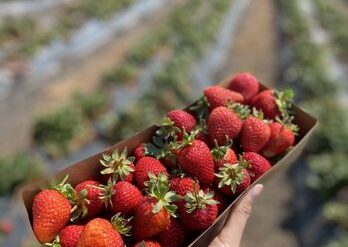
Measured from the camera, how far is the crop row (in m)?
5.29

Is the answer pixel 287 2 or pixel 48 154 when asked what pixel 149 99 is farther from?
pixel 287 2

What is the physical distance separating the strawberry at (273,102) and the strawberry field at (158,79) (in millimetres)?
2474

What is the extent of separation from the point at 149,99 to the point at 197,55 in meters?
2.23

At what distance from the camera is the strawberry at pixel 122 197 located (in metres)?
1.91

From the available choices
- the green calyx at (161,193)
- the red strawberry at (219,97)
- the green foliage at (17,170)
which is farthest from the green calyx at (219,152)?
the green foliage at (17,170)

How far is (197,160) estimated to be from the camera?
199 cm

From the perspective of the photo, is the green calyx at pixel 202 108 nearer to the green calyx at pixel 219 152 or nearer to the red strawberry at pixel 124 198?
the green calyx at pixel 219 152

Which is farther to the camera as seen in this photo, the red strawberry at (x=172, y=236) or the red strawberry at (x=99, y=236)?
the red strawberry at (x=172, y=236)

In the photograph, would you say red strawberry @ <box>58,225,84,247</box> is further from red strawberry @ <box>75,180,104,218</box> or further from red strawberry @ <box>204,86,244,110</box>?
red strawberry @ <box>204,86,244,110</box>

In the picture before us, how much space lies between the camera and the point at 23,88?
726 centimetres

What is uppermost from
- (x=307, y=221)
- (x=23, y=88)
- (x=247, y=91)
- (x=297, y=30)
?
(x=247, y=91)

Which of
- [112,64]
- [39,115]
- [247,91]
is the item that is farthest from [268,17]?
[247,91]

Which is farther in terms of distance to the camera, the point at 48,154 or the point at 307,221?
the point at 48,154

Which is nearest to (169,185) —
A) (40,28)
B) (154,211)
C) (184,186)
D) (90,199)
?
(184,186)
